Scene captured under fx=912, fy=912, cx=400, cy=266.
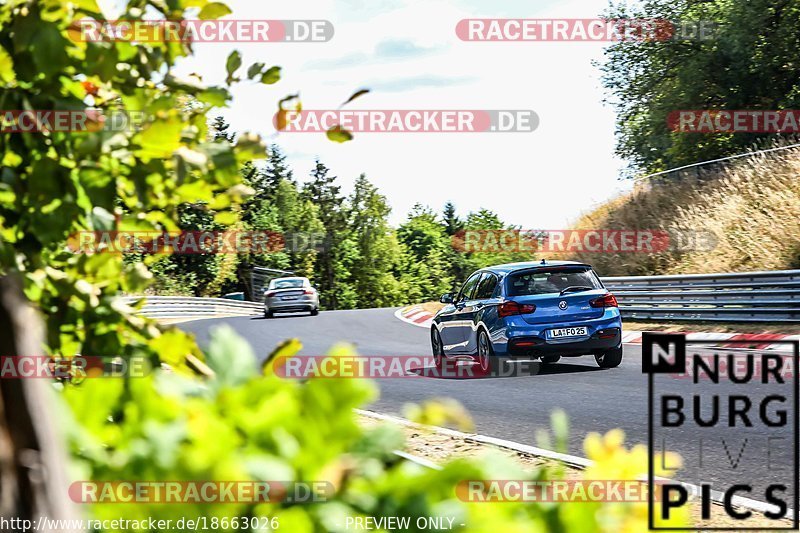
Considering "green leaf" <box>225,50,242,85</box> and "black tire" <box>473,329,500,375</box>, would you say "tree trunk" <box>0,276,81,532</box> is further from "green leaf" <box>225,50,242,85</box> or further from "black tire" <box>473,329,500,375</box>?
"black tire" <box>473,329,500,375</box>

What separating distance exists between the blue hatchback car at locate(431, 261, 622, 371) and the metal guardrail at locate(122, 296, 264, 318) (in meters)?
26.5

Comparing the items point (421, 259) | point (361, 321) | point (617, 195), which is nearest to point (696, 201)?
point (617, 195)

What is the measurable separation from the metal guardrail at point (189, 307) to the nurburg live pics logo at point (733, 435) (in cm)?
2968

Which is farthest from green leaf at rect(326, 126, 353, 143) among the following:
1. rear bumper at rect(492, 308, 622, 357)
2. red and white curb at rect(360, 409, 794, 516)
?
rear bumper at rect(492, 308, 622, 357)

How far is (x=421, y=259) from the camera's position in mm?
129125

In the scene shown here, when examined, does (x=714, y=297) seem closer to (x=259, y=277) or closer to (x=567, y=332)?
(x=567, y=332)

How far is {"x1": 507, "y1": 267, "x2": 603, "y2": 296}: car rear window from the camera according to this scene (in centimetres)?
1323

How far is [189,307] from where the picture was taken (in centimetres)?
4697

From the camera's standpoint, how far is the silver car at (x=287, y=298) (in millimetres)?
36094

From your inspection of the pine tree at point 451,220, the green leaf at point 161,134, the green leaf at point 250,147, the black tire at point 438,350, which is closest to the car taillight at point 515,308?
the black tire at point 438,350

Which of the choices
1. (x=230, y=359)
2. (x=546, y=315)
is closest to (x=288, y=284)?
(x=546, y=315)

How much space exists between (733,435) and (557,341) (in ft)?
15.9

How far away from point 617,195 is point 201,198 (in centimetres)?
3338

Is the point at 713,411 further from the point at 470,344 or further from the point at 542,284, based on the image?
the point at 470,344
